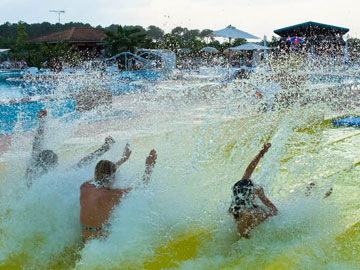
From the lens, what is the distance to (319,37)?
23.6 meters

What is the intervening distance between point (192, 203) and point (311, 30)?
2086 cm

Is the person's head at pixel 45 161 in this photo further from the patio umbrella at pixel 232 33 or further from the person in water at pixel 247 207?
the patio umbrella at pixel 232 33

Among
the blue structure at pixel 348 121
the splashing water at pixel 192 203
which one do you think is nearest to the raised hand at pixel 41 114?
the splashing water at pixel 192 203

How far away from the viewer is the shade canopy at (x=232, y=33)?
21.1 metres

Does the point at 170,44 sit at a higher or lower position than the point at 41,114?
higher

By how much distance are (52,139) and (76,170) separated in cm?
158

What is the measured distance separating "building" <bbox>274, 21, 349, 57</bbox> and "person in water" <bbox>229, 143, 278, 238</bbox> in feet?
64.4

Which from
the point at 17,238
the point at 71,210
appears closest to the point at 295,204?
the point at 71,210

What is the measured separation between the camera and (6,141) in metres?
6.68

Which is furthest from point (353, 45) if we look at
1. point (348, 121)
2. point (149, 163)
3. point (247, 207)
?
point (247, 207)

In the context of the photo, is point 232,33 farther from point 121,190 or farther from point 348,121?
point 121,190

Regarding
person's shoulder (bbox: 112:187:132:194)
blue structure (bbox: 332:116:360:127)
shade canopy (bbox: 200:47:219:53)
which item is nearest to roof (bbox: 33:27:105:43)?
shade canopy (bbox: 200:47:219:53)

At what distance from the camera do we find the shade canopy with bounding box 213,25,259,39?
21.1 meters

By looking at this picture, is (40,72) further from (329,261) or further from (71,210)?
(329,261)
